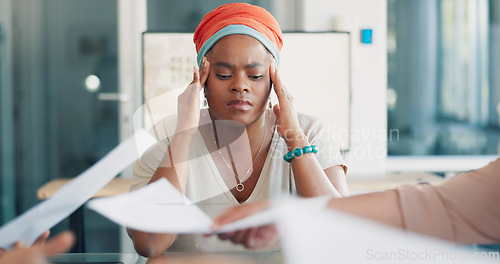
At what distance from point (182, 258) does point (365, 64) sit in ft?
6.83

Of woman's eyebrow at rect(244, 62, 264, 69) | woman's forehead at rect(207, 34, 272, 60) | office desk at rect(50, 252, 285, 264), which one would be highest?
woman's forehead at rect(207, 34, 272, 60)

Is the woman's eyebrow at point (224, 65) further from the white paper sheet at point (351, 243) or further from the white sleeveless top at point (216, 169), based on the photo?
the white paper sheet at point (351, 243)

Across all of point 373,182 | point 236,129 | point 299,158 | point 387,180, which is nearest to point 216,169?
point 236,129

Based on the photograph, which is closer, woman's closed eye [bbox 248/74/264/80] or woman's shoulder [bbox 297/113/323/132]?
woman's closed eye [bbox 248/74/264/80]

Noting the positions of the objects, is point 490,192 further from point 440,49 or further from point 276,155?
point 440,49

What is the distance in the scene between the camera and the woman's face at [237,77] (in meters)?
1.05

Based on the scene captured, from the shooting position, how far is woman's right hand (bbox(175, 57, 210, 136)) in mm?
1081

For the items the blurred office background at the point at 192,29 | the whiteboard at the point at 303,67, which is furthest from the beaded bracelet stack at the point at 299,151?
the blurred office background at the point at 192,29

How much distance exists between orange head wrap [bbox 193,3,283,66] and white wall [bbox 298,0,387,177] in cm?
151

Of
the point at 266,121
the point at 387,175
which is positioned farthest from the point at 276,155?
the point at 387,175

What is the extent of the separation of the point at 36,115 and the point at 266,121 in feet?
7.48

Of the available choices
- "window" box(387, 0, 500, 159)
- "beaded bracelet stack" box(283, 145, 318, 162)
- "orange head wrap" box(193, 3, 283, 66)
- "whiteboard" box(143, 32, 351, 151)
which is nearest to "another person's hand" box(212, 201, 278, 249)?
"beaded bracelet stack" box(283, 145, 318, 162)

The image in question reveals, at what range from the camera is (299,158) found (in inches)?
40.9

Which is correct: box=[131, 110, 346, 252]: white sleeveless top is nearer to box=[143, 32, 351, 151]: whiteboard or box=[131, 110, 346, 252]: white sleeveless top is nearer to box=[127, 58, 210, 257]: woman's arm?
box=[127, 58, 210, 257]: woman's arm
